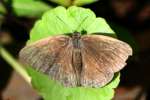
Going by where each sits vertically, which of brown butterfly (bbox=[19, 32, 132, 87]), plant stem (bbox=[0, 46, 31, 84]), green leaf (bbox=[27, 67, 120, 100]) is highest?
brown butterfly (bbox=[19, 32, 132, 87])

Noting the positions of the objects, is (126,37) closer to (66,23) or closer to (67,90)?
(66,23)

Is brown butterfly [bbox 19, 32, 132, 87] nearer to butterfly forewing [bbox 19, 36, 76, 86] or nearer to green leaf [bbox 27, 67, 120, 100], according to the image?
butterfly forewing [bbox 19, 36, 76, 86]

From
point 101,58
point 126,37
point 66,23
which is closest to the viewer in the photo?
point 101,58

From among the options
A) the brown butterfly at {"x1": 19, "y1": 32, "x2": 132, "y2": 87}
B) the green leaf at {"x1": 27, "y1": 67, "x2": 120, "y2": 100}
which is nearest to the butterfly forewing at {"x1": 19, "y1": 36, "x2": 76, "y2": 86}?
the brown butterfly at {"x1": 19, "y1": 32, "x2": 132, "y2": 87}

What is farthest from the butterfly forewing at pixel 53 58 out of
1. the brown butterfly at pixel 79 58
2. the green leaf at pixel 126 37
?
the green leaf at pixel 126 37

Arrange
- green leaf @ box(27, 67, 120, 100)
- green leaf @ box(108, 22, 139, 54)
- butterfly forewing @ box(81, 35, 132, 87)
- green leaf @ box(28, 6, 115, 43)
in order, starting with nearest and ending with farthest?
1. butterfly forewing @ box(81, 35, 132, 87)
2. green leaf @ box(27, 67, 120, 100)
3. green leaf @ box(28, 6, 115, 43)
4. green leaf @ box(108, 22, 139, 54)

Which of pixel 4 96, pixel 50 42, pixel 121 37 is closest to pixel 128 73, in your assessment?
pixel 121 37

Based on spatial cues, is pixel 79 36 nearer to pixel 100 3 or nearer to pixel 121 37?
pixel 121 37

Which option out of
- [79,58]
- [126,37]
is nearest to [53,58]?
[79,58]
